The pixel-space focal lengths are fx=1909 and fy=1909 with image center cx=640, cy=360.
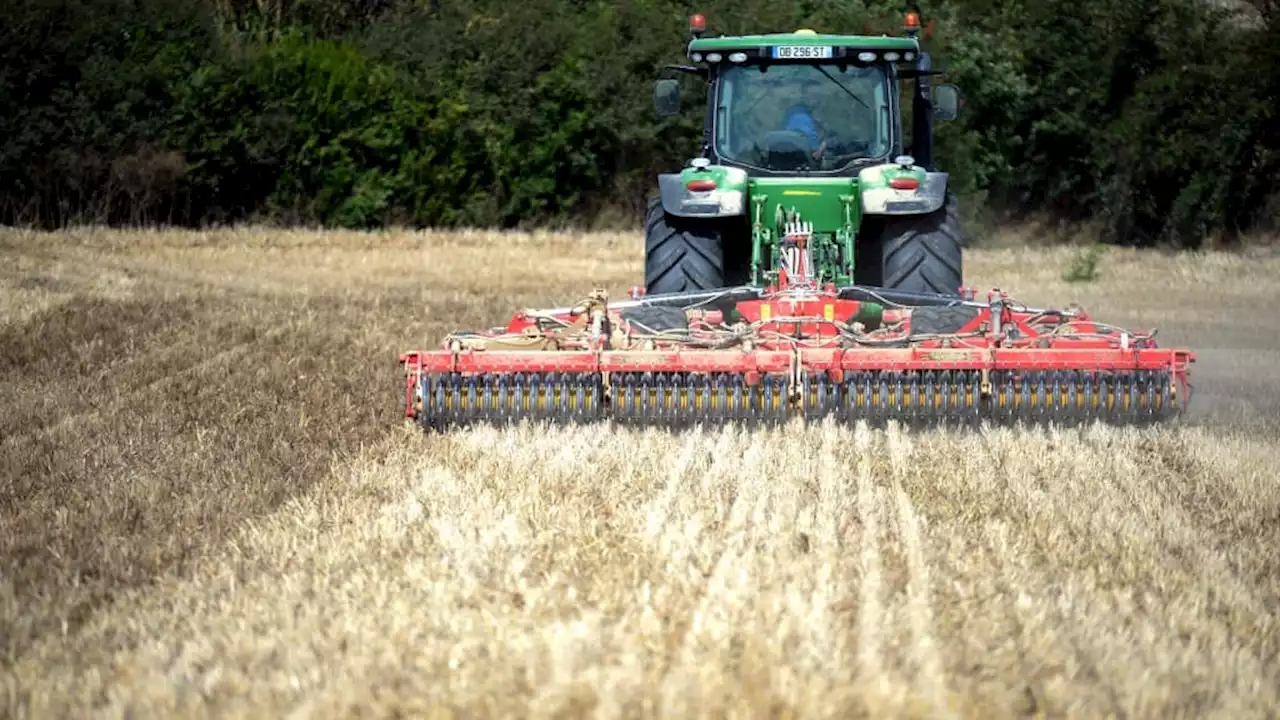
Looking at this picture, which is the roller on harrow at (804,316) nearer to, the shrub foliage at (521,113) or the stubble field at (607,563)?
the stubble field at (607,563)

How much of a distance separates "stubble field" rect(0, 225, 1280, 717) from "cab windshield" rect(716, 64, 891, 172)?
2181 mm

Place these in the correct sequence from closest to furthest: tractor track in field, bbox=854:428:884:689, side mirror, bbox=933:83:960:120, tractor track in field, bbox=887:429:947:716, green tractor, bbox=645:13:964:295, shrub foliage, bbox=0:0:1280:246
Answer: tractor track in field, bbox=887:429:947:716, tractor track in field, bbox=854:428:884:689, green tractor, bbox=645:13:964:295, side mirror, bbox=933:83:960:120, shrub foliage, bbox=0:0:1280:246

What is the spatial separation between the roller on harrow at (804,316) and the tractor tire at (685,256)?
0.01 m

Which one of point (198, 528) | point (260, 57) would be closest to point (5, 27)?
point (260, 57)

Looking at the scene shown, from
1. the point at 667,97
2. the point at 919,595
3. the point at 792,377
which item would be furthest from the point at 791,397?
the point at 919,595

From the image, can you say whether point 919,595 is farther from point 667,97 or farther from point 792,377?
point 667,97

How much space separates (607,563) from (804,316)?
355cm

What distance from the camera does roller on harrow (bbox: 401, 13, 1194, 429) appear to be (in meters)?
8.00

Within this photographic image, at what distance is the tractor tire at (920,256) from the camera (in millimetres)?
9570

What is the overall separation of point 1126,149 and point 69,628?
81.7 ft

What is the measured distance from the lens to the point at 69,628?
4559 mm

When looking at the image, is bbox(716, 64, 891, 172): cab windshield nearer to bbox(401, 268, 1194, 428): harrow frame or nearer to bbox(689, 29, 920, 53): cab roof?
bbox(689, 29, 920, 53): cab roof

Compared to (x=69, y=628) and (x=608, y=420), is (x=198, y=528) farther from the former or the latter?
(x=608, y=420)

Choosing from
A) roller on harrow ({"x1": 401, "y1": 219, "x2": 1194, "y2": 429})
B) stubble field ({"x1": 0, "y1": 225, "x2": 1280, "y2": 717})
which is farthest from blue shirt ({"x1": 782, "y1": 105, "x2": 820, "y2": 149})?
stubble field ({"x1": 0, "y1": 225, "x2": 1280, "y2": 717})
